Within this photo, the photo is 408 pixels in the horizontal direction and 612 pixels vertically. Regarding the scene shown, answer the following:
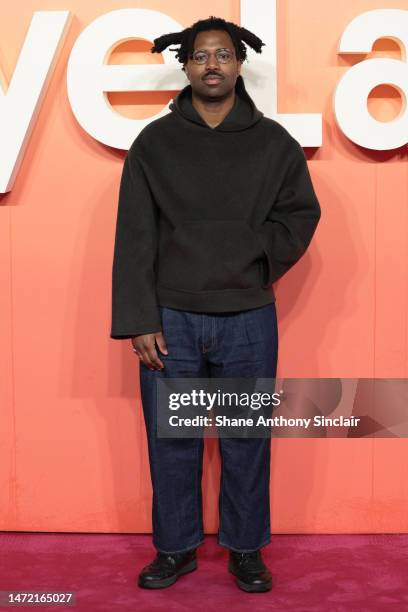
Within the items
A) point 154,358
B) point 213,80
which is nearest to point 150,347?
point 154,358

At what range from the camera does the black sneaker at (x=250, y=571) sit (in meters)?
2.32

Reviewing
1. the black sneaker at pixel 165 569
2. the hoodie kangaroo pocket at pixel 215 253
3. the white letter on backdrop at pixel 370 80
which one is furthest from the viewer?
the white letter on backdrop at pixel 370 80

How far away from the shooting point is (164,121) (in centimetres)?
236

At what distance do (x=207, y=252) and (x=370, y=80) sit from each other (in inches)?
32.5

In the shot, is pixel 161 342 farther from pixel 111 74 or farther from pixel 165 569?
pixel 111 74

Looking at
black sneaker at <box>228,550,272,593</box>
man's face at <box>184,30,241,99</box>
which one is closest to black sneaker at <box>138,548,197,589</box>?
black sneaker at <box>228,550,272,593</box>

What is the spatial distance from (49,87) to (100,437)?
1.21 m

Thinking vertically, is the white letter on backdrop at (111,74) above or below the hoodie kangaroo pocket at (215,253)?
above

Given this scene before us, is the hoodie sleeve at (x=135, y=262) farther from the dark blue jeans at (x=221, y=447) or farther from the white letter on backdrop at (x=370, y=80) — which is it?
the white letter on backdrop at (x=370, y=80)

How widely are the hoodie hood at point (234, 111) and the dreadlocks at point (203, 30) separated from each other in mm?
91

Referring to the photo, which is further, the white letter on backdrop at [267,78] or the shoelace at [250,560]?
the white letter on backdrop at [267,78]

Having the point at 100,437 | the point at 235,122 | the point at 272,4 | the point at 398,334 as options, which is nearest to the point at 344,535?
the point at 398,334

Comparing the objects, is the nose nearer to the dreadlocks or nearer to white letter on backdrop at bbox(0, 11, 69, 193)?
the dreadlocks

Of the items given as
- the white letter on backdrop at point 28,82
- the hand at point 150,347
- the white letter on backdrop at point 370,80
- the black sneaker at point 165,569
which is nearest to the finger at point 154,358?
the hand at point 150,347
